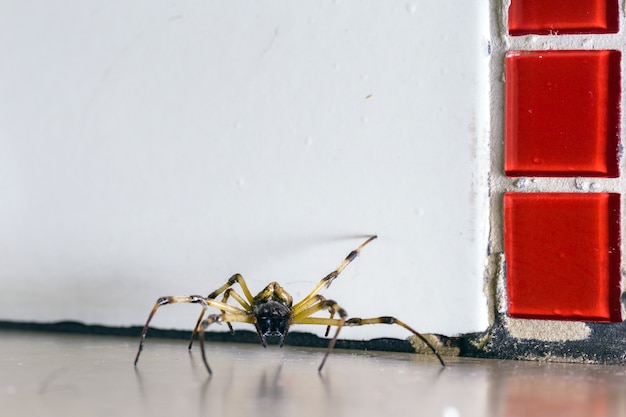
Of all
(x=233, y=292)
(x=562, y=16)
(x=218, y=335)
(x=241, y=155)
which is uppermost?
(x=562, y=16)

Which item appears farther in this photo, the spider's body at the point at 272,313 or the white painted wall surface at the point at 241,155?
the white painted wall surface at the point at 241,155

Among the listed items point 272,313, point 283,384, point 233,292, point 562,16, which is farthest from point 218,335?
point 562,16

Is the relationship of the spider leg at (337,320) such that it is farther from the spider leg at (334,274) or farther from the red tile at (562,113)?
the red tile at (562,113)

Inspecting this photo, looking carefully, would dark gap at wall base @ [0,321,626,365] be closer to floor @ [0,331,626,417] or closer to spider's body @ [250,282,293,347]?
floor @ [0,331,626,417]

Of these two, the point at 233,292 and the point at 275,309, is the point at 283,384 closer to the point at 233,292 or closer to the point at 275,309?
the point at 275,309

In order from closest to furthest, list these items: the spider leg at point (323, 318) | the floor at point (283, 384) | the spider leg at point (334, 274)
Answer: the floor at point (283, 384), the spider leg at point (323, 318), the spider leg at point (334, 274)

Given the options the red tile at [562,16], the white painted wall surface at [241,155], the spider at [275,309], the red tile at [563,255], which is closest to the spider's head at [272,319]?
the spider at [275,309]

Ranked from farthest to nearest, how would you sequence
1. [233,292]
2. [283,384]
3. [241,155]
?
[241,155], [233,292], [283,384]
